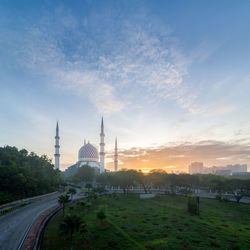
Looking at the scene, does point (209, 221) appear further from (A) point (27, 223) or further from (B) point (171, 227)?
(A) point (27, 223)

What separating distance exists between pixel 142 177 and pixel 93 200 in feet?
68.7

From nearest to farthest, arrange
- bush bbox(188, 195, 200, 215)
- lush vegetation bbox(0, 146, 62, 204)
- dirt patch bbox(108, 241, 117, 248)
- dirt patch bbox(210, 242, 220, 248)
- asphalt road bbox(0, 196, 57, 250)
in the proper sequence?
asphalt road bbox(0, 196, 57, 250) < dirt patch bbox(108, 241, 117, 248) < dirt patch bbox(210, 242, 220, 248) < bush bbox(188, 195, 200, 215) < lush vegetation bbox(0, 146, 62, 204)

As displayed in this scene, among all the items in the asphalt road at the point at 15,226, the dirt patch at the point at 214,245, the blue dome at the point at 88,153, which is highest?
the blue dome at the point at 88,153

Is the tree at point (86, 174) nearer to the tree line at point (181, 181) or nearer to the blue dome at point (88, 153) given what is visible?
the tree line at point (181, 181)

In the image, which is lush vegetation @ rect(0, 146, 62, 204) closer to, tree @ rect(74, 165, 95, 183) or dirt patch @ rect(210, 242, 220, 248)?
tree @ rect(74, 165, 95, 183)

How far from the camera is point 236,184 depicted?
5584 cm

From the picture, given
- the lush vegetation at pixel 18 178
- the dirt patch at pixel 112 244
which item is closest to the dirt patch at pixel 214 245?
the dirt patch at pixel 112 244

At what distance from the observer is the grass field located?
61.8ft

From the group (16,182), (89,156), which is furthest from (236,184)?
(89,156)

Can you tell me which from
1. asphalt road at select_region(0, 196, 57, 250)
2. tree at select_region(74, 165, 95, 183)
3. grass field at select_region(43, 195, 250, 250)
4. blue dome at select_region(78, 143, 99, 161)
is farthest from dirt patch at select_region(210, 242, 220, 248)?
blue dome at select_region(78, 143, 99, 161)

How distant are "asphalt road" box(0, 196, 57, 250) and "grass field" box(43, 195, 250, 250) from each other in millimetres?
2589

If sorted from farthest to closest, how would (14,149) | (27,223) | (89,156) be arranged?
(89,156)
(14,149)
(27,223)

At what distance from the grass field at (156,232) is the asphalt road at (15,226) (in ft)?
8.50

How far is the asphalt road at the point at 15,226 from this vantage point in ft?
58.8
